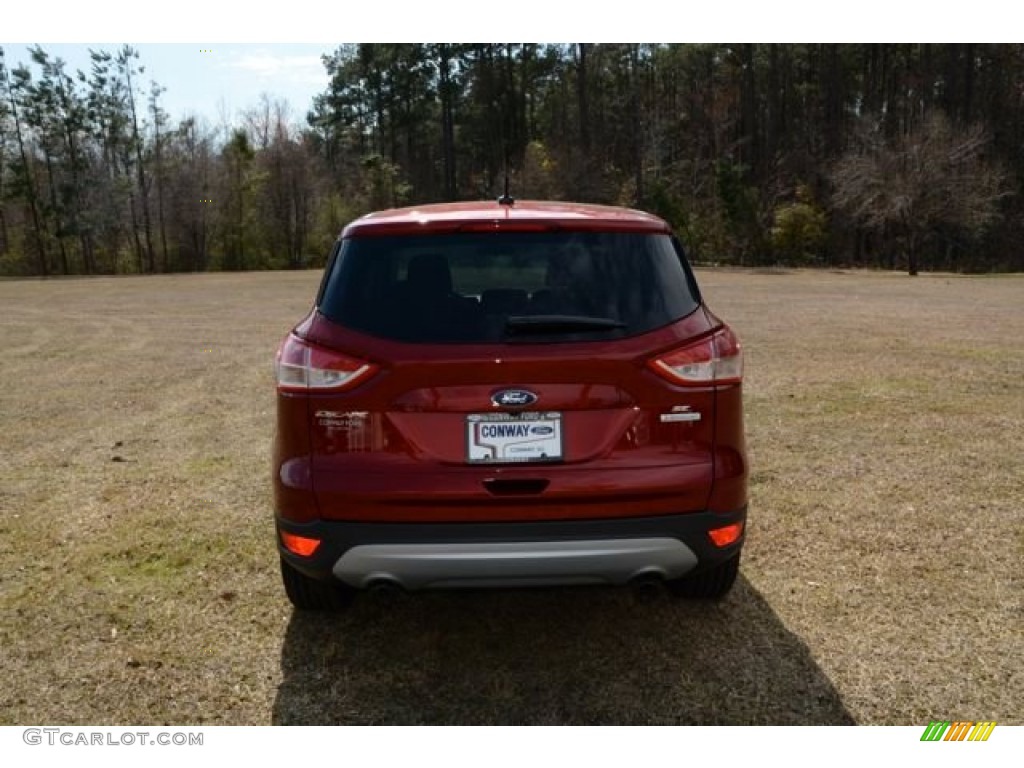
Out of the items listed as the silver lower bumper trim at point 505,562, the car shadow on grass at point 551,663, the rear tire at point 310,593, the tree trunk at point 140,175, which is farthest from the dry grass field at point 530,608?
the tree trunk at point 140,175

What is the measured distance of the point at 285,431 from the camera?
2980 mm

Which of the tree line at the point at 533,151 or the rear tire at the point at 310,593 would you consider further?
the tree line at the point at 533,151

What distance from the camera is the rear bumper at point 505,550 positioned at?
281cm

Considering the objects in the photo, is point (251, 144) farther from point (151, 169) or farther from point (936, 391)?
point (936, 391)

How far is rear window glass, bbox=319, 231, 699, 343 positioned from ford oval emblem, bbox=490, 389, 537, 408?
0.19 m

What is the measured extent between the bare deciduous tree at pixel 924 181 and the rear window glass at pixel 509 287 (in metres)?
38.6

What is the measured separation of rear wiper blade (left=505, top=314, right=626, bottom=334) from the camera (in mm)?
2877

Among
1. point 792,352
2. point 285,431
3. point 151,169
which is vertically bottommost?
point 792,352

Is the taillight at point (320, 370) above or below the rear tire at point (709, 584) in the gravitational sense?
above

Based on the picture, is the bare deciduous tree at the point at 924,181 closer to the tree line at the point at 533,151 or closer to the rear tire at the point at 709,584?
the tree line at the point at 533,151

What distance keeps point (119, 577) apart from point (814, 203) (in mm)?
50796

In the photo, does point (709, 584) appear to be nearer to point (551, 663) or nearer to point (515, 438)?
point (551, 663)

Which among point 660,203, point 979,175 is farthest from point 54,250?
point 979,175
